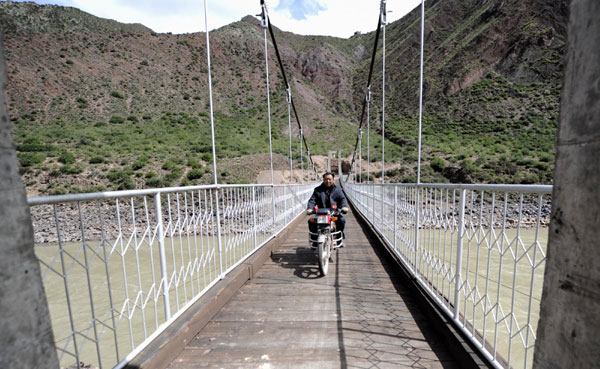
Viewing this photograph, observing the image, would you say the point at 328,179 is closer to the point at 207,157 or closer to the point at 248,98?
the point at 207,157

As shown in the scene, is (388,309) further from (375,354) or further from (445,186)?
(445,186)

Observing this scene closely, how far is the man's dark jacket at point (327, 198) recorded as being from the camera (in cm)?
432

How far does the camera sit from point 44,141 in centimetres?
3033

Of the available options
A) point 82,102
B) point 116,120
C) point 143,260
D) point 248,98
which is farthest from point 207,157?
point 248,98

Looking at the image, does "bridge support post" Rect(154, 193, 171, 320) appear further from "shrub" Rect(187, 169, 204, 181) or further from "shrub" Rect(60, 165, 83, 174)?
"shrub" Rect(60, 165, 83, 174)

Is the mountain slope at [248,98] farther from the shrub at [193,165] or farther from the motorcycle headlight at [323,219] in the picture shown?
the motorcycle headlight at [323,219]

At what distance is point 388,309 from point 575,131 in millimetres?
2515

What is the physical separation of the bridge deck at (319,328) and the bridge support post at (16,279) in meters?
1.59

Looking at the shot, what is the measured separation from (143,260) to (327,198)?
9.38m

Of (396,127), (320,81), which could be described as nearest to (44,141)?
(396,127)

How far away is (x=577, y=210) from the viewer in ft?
2.45

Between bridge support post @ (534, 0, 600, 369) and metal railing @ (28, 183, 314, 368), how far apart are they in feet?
6.21

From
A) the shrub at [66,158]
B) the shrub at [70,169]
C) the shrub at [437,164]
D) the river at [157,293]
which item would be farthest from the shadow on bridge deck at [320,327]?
the shrub at [66,158]

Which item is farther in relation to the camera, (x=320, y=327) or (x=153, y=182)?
(x=153, y=182)
